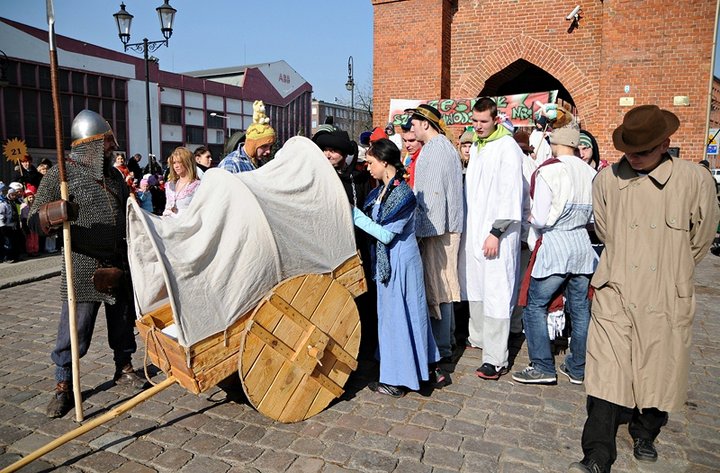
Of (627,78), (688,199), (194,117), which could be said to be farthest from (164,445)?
(194,117)

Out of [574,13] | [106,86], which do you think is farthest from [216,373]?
[106,86]

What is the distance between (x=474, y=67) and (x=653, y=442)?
11894 mm

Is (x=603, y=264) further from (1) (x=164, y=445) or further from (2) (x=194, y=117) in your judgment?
(2) (x=194, y=117)

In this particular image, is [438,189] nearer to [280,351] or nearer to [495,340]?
[495,340]

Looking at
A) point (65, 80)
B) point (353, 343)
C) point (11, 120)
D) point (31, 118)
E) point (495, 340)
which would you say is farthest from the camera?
point (65, 80)

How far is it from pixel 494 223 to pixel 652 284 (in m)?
1.44

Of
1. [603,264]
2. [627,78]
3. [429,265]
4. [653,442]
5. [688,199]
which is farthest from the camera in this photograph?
[627,78]

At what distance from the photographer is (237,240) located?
10.2ft

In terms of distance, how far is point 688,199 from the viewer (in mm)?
2828

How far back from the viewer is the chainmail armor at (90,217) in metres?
3.79

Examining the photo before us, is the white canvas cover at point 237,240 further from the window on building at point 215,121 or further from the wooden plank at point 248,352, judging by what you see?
the window on building at point 215,121

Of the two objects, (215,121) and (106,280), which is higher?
(215,121)

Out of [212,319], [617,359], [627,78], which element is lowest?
[617,359]

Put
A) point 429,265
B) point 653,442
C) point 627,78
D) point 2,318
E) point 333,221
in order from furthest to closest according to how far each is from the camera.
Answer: point 627,78, point 2,318, point 429,265, point 333,221, point 653,442
